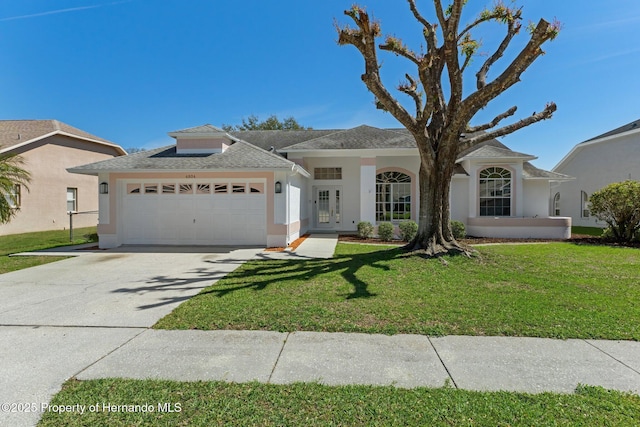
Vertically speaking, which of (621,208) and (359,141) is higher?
(359,141)

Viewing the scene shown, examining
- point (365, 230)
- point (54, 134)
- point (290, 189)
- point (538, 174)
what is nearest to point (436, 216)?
point (365, 230)

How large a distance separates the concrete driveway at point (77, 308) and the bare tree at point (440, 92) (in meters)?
6.13

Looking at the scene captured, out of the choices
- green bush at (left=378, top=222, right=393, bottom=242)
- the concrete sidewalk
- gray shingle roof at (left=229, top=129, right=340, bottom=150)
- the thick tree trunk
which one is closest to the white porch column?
green bush at (left=378, top=222, right=393, bottom=242)

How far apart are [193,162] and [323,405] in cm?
1087

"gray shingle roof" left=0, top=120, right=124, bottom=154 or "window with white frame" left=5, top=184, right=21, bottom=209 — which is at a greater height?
"gray shingle roof" left=0, top=120, right=124, bottom=154

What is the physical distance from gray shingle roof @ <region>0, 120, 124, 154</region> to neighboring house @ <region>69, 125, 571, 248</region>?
10.4 m

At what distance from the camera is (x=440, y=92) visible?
31.6 ft

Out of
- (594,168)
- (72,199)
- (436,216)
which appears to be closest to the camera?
(436,216)

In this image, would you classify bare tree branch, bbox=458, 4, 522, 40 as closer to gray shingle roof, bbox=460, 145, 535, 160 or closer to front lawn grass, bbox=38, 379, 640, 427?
gray shingle roof, bbox=460, 145, 535, 160

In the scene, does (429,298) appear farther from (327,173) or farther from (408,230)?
(327,173)

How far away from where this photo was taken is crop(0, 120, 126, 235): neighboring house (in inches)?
686

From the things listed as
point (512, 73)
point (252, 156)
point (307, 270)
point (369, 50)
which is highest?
point (369, 50)

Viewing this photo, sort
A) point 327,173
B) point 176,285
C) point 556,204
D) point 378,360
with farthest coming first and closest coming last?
point 556,204
point 327,173
point 176,285
point 378,360

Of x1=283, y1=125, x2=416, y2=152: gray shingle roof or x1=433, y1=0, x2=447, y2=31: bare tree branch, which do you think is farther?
x1=283, y1=125, x2=416, y2=152: gray shingle roof
